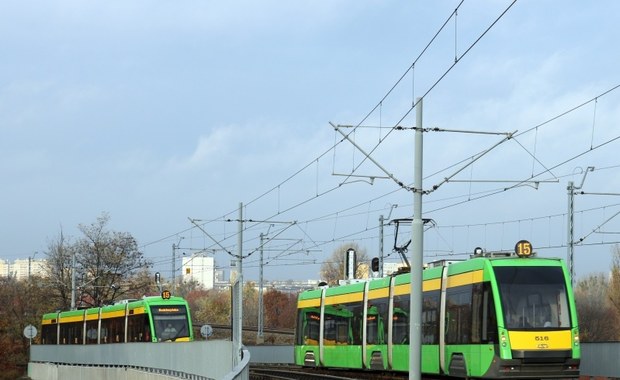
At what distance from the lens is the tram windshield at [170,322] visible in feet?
139

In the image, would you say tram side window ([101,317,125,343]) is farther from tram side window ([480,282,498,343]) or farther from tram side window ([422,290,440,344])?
tram side window ([480,282,498,343])

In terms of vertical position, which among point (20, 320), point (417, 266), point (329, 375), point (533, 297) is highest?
point (417, 266)

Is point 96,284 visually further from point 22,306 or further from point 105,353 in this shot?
point 105,353

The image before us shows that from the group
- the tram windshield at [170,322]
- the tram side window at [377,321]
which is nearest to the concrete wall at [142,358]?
the tram windshield at [170,322]

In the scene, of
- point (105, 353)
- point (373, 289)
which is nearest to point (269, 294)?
point (105, 353)

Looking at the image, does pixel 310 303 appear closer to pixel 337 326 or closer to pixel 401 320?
pixel 337 326

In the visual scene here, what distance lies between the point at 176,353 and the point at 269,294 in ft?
331

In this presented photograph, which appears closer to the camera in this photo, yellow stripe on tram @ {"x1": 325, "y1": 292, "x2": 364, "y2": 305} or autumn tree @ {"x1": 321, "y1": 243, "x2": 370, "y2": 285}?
yellow stripe on tram @ {"x1": 325, "y1": 292, "x2": 364, "y2": 305}

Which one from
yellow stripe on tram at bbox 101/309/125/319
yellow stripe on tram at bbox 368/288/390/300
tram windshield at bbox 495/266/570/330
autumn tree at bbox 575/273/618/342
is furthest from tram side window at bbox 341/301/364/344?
autumn tree at bbox 575/273/618/342

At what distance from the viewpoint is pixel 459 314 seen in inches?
924

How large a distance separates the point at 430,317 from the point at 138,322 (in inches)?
807

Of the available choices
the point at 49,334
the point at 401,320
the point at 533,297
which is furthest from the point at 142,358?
the point at 49,334

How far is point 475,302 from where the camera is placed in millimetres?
22688

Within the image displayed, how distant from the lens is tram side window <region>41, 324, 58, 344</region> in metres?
55.2
